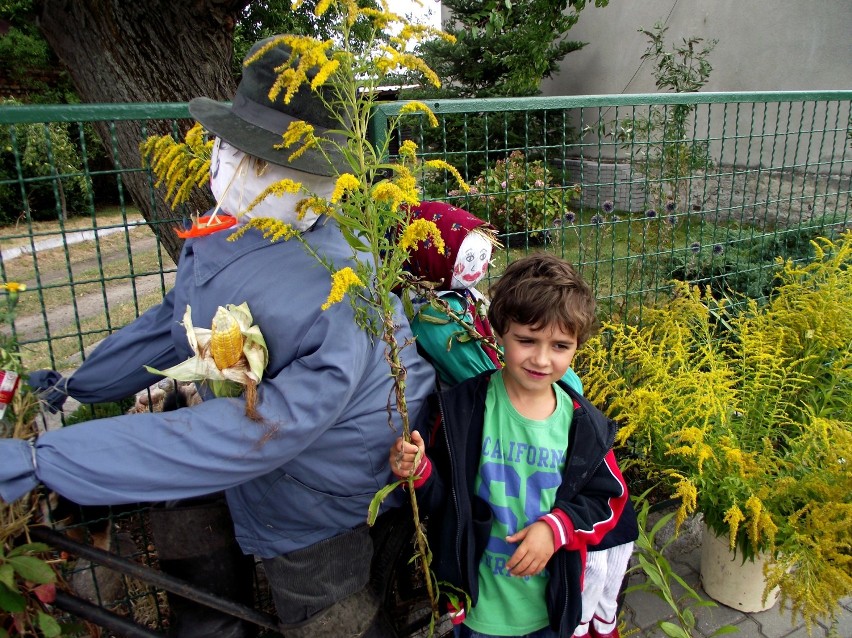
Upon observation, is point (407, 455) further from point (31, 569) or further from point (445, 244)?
point (31, 569)

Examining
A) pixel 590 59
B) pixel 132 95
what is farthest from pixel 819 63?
pixel 132 95

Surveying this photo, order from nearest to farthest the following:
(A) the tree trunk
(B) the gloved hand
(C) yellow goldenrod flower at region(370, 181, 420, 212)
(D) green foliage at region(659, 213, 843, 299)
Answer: (C) yellow goldenrod flower at region(370, 181, 420, 212) → (B) the gloved hand → (A) the tree trunk → (D) green foliage at region(659, 213, 843, 299)

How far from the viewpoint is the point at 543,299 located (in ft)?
5.71

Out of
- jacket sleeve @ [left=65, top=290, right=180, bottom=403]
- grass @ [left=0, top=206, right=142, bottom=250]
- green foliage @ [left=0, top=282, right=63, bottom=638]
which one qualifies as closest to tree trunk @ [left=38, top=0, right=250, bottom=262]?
grass @ [left=0, top=206, right=142, bottom=250]

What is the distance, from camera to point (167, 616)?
2568 millimetres

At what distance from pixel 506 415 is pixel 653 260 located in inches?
105

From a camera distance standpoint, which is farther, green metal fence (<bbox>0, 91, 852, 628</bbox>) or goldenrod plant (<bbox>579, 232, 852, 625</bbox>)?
goldenrod plant (<bbox>579, 232, 852, 625</bbox>)

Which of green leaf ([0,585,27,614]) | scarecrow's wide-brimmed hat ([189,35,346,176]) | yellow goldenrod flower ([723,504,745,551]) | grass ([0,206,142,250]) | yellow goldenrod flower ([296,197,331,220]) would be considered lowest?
yellow goldenrod flower ([723,504,745,551])

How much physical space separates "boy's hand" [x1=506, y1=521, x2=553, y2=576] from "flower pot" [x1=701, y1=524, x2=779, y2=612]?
1.25 meters

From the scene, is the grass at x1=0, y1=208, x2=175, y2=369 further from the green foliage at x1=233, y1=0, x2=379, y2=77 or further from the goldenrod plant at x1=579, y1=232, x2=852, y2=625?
the green foliage at x1=233, y1=0, x2=379, y2=77

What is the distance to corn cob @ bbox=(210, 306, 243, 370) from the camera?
146 centimetres

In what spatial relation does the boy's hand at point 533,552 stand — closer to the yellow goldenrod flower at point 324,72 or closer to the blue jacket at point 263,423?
the blue jacket at point 263,423

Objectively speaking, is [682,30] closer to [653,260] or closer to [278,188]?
[653,260]

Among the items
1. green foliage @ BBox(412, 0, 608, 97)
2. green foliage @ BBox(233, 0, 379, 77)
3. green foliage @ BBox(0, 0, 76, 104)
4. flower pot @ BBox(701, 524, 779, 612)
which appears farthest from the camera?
green foliage @ BBox(0, 0, 76, 104)
